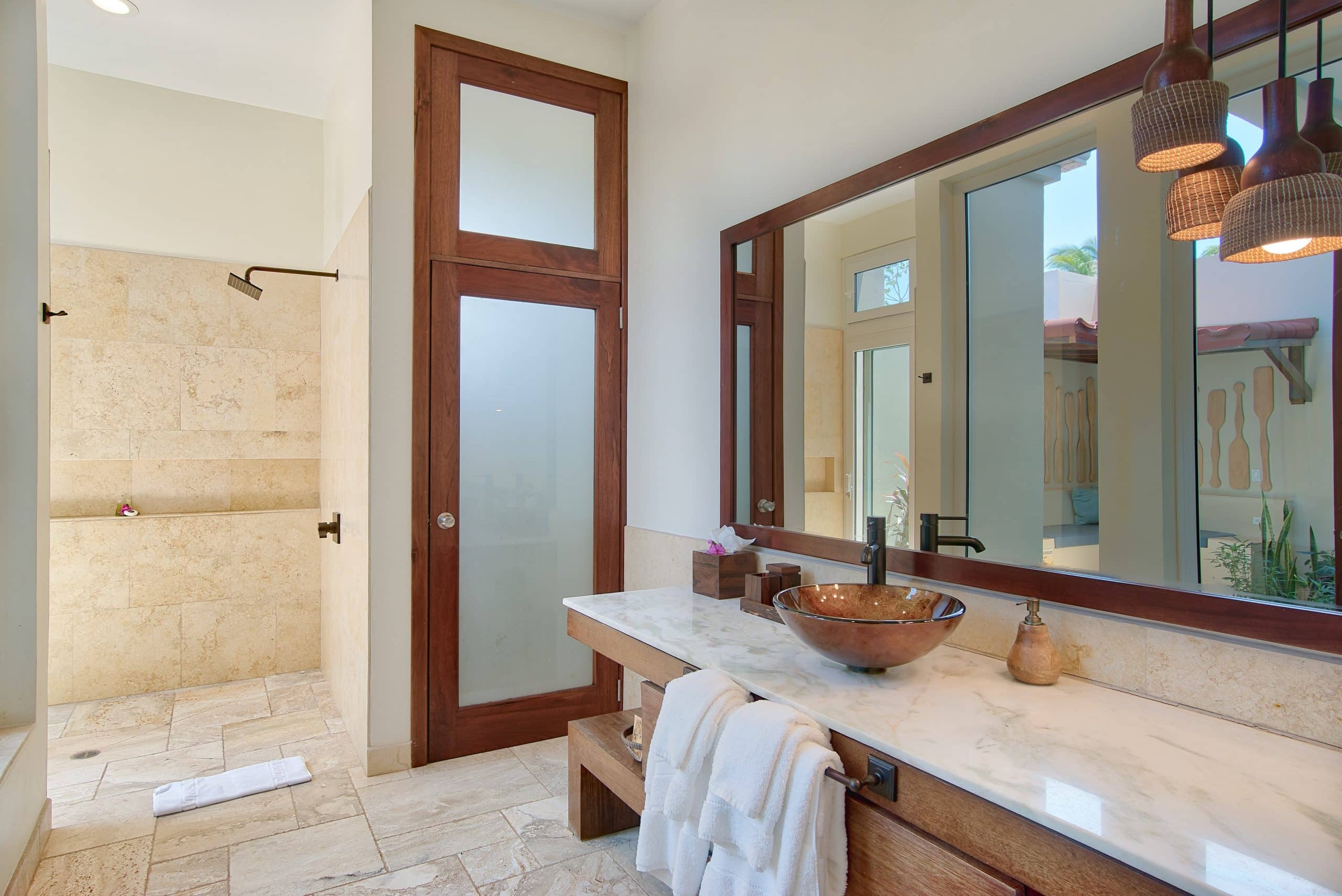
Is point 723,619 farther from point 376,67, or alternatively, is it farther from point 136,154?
point 136,154

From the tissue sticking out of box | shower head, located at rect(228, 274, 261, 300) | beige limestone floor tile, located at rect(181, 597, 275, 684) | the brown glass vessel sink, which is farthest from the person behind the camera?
beige limestone floor tile, located at rect(181, 597, 275, 684)

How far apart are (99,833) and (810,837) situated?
8.28ft

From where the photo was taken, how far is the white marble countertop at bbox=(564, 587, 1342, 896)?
2.81 ft

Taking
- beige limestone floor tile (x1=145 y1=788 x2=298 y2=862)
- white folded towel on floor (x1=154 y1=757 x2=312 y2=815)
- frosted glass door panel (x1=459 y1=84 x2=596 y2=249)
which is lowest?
beige limestone floor tile (x1=145 y1=788 x2=298 y2=862)

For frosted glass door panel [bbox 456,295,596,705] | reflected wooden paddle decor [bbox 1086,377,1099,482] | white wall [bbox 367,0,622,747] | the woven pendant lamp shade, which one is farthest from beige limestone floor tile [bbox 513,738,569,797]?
the woven pendant lamp shade

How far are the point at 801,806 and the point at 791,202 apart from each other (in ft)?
5.68

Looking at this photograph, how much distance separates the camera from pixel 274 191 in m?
4.25

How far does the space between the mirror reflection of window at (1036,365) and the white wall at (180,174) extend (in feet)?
13.0

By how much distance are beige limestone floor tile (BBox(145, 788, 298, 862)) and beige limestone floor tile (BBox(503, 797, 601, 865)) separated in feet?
2.52

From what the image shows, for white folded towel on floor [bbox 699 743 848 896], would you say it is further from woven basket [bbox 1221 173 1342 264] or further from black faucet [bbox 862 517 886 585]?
woven basket [bbox 1221 173 1342 264]

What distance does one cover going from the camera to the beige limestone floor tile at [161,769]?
110 inches

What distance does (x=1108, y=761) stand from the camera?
1112 millimetres

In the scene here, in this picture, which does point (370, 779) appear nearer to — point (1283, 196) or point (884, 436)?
point (884, 436)

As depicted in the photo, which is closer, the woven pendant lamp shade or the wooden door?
the woven pendant lamp shade
